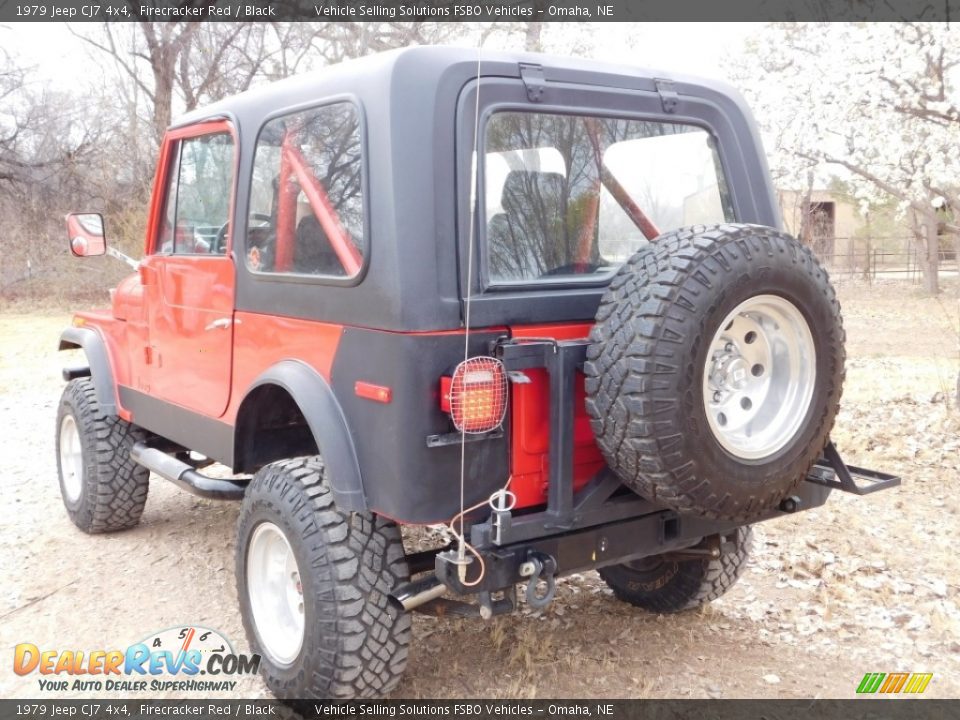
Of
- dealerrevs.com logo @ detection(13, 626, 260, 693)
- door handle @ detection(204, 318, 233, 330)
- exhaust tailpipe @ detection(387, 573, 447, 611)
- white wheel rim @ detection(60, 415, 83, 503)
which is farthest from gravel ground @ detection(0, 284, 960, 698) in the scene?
door handle @ detection(204, 318, 233, 330)

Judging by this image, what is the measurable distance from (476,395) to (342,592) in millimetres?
791

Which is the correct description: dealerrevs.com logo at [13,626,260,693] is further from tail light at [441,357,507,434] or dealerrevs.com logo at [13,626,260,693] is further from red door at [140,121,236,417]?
tail light at [441,357,507,434]

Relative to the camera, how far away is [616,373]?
2.54 m

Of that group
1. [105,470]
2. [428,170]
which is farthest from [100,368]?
[428,170]

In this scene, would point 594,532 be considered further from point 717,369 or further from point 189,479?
point 189,479

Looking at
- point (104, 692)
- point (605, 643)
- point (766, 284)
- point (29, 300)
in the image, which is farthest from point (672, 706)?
point (29, 300)

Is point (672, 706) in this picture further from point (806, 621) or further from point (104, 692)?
point (104, 692)

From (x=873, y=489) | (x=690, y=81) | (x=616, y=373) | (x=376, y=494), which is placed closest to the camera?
(x=616, y=373)

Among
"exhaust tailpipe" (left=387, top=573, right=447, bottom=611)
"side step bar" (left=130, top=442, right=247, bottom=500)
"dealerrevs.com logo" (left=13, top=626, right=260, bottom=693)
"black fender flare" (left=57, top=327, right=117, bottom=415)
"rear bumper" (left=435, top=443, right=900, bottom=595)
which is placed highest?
"black fender flare" (left=57, top=327, right=117, bottom=415)

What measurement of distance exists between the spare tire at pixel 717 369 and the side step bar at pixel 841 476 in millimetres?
345

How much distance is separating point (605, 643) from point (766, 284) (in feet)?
6.02

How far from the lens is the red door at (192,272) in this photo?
12.2 ft

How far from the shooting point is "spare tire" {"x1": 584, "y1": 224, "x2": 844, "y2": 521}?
251cm

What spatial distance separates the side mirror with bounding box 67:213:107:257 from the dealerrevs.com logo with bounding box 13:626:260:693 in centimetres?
193
